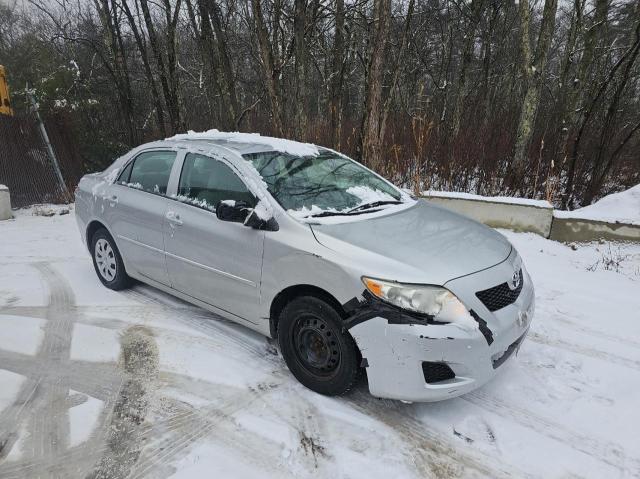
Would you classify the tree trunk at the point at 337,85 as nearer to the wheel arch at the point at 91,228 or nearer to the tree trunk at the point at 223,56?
the tree trunk at the point at 223,56

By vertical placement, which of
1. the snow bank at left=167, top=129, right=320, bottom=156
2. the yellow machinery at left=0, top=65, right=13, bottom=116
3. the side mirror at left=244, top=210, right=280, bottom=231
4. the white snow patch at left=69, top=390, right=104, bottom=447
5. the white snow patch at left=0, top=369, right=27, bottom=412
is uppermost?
the yellow machinery at left=0, top=65, right=13, bottom=116

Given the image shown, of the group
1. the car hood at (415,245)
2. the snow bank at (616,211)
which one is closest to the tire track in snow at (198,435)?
the car hood at (415,245)

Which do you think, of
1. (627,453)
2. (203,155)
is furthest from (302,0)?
(627,453)

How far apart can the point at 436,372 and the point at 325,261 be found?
0.94 m

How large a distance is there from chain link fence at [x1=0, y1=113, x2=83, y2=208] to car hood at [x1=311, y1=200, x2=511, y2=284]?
10.3 m

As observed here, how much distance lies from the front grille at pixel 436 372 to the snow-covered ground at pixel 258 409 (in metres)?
0.41

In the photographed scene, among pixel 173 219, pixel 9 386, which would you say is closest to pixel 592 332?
pixel 173 219

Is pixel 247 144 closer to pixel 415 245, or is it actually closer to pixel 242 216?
pixel 242 216

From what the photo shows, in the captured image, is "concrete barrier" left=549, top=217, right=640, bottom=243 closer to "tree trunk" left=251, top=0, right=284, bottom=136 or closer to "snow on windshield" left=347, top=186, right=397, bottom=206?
"snow on windshield" left=347, top=186, right=397, bottom=206

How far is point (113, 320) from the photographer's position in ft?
13.0

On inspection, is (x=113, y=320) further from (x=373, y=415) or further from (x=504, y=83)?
(x=504, y=83)

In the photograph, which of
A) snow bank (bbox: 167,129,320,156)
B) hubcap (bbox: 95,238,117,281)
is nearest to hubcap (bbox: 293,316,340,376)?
snow bank (bbox: 167,129,320,156)

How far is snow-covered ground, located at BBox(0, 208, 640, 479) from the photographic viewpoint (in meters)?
2.33

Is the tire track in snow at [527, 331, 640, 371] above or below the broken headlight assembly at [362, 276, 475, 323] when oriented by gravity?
below
